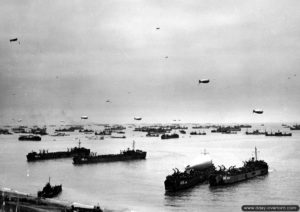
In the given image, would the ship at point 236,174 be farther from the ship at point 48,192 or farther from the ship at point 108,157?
the ship at point 108,157

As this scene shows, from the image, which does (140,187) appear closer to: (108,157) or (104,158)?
(104,158)

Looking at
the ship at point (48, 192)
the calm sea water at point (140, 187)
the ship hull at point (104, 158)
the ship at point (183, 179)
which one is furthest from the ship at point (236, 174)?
the ship hull at point (104, 158)

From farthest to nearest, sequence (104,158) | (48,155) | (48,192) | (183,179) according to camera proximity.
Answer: (48,155) → (104,158) → (183,179) → (48,192)

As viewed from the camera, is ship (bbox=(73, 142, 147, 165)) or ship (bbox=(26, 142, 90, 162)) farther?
ship (bbox=(26, 142, 90, 162))

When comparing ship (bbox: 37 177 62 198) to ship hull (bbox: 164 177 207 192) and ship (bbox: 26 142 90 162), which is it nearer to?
ship hull (bbox: 164 177 207 192)

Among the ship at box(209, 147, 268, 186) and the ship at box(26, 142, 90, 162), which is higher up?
the ship at box(26, 142, 90, 162)

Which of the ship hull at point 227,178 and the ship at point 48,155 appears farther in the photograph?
the ship at point 48,155

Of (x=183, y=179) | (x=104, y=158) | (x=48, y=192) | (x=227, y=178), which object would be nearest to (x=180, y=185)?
(x=183, y=179)

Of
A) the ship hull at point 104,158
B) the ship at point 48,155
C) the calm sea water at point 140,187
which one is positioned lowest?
the calm sea water at point 140,187

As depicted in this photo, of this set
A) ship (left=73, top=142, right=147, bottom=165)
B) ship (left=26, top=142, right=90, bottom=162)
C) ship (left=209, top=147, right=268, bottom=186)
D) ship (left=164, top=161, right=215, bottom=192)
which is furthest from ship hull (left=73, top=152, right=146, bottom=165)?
ship (left=164, top=161, right=215, bottom=192)
